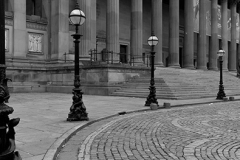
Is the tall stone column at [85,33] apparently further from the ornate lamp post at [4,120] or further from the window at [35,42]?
the ornate lamp post at [4,120]

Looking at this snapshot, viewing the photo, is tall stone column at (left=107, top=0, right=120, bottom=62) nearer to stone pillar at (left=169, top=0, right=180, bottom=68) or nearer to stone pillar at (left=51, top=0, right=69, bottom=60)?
stone pillar at (left=51, top=0, right=69, bottom=60)

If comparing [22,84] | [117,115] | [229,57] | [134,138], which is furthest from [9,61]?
[229,57]

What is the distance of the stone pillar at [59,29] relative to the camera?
24.4 metres

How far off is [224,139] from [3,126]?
4.99 metres

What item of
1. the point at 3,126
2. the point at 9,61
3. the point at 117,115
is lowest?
the point at 117,115

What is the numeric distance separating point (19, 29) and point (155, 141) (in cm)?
2044

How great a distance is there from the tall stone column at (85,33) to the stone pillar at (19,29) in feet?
16.5

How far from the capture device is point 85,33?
2403 centimetres

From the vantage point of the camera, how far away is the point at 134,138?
20.9 ft

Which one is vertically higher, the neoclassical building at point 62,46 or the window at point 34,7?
the window at point 34,7

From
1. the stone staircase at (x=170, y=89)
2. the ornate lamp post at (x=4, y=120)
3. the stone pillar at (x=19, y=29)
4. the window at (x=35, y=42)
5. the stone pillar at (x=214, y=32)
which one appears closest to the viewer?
the ornate lamp post at (x=4, y=120)

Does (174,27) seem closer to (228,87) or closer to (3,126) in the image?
(228,87)

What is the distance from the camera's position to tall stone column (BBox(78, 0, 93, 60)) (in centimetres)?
2377

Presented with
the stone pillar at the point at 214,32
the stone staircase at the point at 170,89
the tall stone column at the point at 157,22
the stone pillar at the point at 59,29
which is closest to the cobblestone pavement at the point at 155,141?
the stone staircase at the point at 170,89
